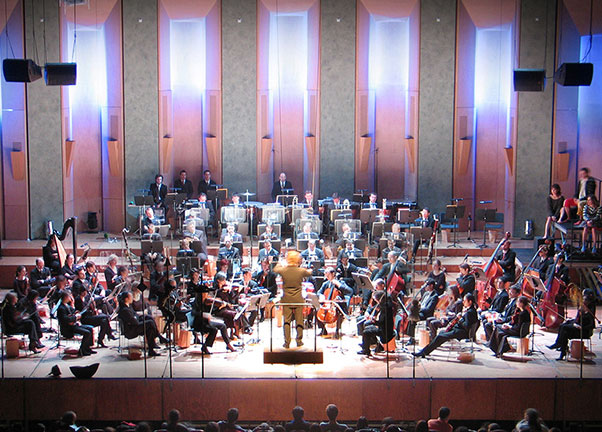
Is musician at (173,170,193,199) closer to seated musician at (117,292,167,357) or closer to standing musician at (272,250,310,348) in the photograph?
seated musician at (117,292,167,357)

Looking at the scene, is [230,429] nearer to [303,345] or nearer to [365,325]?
[303,345]

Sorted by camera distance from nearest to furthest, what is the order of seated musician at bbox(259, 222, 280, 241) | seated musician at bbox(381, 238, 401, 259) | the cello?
the cello → seated musician at bbox(381, 238, 401, 259) → seated musician at bbox(259, 222, 280, 241)

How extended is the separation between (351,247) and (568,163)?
19.3ft

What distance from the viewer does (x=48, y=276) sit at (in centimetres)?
1228

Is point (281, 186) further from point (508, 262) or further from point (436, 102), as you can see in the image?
point (508, 262)

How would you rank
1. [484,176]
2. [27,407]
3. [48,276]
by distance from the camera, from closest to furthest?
[27,407]
[48,276]
[484,176]

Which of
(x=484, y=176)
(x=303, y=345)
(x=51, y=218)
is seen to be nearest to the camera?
(x=303, y=345)

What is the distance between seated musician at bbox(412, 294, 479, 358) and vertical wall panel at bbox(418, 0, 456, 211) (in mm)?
7087

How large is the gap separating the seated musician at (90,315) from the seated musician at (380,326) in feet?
11.1

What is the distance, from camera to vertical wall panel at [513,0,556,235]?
16.4 meters

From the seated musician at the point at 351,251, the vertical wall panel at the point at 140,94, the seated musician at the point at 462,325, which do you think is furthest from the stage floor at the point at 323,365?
the vertical wall panel at the point at 140,94

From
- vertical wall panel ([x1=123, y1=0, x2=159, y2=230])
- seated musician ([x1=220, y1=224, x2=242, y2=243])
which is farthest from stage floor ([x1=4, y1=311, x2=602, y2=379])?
vertical wall panel ([x1=123, y1=0, x2=159, y2=230])

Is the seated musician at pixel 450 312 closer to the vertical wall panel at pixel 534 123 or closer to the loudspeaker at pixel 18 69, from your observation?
the vertical wall panel at pixel 534 123

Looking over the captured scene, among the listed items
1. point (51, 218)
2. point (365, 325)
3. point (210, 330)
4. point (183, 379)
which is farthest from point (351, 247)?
point (51, 218)
